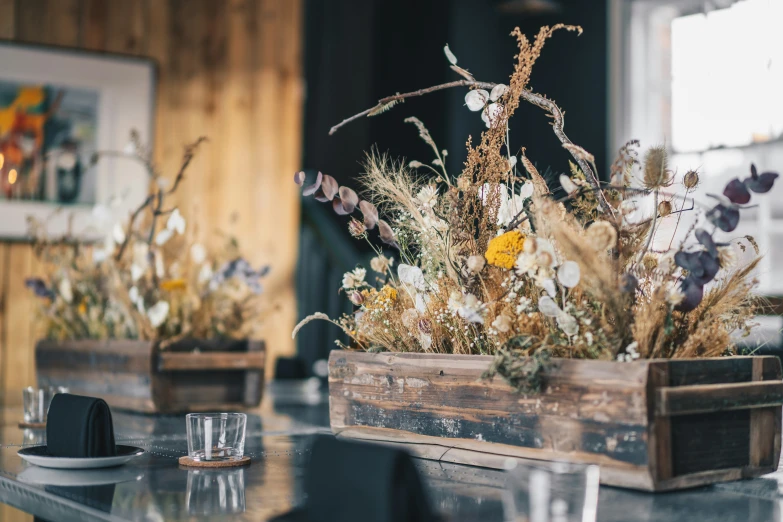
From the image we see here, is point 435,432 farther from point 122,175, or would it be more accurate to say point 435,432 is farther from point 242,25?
point 242,25

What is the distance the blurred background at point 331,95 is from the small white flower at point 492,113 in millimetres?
2879

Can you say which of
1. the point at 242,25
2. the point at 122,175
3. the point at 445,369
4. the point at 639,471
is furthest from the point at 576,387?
the point at 242,25

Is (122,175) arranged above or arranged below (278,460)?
above

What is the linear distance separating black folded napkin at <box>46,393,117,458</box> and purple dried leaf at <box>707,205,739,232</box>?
855 mm

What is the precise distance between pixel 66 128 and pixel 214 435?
A: 3305 millimetres

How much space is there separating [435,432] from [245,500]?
0.41m

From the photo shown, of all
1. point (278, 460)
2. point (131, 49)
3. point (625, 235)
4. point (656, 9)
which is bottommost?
point (278, 460)

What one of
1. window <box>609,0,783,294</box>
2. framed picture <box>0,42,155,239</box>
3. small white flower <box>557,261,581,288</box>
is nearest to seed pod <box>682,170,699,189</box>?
small white flower <box>557,261,581,288</box>

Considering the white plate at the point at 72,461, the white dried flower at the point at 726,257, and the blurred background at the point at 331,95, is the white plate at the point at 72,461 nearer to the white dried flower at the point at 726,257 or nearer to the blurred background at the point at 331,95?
the white dried flower at the point at 726,257

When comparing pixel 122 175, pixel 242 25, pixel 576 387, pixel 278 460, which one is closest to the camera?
pixel 576 387

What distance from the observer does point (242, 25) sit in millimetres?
4902

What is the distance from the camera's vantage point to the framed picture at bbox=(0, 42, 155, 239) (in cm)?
411

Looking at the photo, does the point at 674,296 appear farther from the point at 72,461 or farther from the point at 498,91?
the point at 72,461

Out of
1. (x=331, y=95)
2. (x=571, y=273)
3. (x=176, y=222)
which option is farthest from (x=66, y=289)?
(x=331, y=95)
